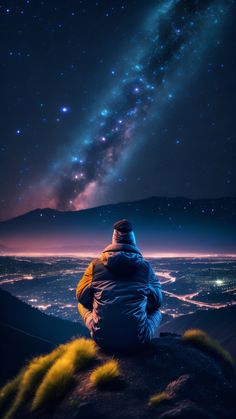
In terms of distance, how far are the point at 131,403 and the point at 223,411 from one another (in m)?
1.29

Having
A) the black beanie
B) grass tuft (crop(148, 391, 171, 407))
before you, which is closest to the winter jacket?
the black beanie

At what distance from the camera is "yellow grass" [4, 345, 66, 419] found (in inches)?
196

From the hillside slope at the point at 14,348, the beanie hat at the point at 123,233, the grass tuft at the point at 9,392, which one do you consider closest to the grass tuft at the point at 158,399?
the beanie hat at the point at 123,233

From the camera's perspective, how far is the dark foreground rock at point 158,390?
3652 mm

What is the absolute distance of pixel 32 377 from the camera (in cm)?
531

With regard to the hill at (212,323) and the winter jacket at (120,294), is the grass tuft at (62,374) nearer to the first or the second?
the winter jacket at (120,294)

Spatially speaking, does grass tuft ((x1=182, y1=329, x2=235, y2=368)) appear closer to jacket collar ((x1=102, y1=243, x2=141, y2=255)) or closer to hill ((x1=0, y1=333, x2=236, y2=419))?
hill ((x1=0, y1=333, x2=236, y2=419))

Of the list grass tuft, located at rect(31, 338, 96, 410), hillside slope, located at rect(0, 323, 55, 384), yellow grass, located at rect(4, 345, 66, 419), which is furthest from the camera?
hillside slope, located at rect(0, 323, 55, 384)

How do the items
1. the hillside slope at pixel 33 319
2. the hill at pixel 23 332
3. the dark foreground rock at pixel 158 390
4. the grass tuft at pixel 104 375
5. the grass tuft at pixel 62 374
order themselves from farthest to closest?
the hillside slope at pixel 33 319 < the hill at pixel 23 332 < the grass tuft at pixel 62 374 < the grass tuft at pixel 104 375 < the dark foreground rock at pixel 158 390

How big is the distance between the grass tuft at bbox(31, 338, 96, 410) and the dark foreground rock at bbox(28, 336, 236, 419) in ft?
0.41

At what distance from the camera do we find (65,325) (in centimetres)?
9125

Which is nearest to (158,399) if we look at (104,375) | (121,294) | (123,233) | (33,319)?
(104,375)

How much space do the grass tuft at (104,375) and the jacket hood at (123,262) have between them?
1.46 m

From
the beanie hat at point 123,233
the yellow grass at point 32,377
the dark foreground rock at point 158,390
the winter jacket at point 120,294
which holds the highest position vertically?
the beanie hat at point 123,233
